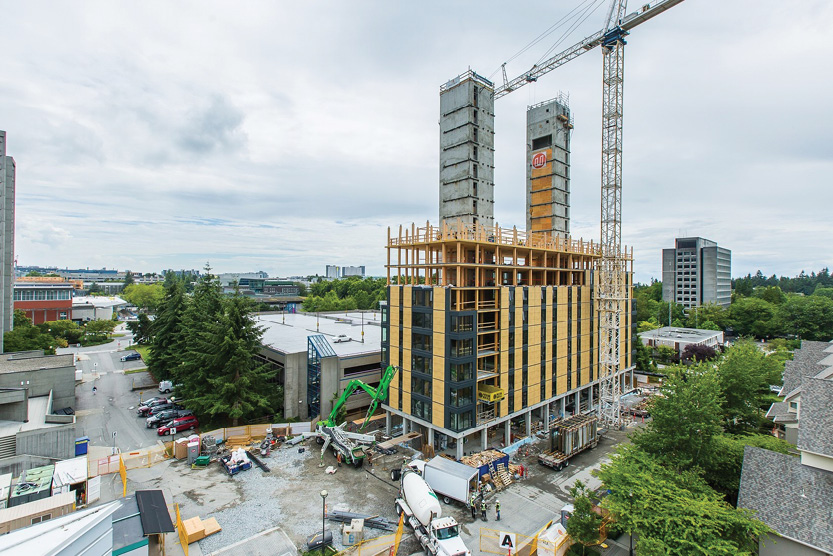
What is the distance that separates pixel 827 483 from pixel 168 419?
49.4 m

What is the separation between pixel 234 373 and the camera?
3659cm

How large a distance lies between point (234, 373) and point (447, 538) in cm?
2621

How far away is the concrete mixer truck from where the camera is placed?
19.1m

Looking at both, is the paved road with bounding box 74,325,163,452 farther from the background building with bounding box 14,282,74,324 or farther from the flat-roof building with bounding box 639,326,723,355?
the flat-roof building with bounding box 639,326,723,355

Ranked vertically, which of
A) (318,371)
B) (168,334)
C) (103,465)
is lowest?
(103,465)

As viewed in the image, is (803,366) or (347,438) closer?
(347,438)

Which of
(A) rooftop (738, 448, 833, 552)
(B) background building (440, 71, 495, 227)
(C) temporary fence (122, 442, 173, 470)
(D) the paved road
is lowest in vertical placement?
(D) the paved road

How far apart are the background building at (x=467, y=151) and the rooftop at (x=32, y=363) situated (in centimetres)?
4347

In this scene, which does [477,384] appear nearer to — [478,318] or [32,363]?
[478,318]

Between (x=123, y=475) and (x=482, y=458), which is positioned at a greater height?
(x=482, y=458)

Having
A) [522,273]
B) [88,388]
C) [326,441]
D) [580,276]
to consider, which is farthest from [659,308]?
[88,388]

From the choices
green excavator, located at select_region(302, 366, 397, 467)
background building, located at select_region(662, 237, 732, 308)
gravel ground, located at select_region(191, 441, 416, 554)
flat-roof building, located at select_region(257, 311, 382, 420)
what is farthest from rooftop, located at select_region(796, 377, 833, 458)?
background building, located at select_region(662, 237, 732, 308)

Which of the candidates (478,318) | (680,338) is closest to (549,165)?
(478,318)

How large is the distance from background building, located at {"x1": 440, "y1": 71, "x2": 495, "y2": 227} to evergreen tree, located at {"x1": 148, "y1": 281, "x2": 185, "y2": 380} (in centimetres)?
3714
